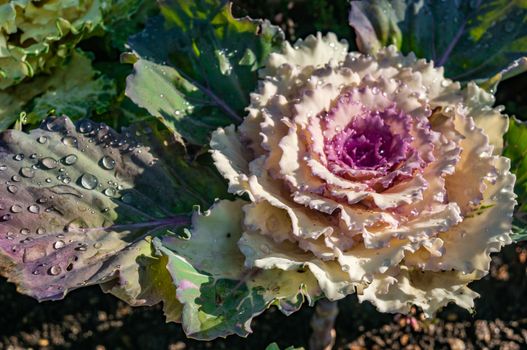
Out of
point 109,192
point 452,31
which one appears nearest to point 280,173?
point 109,192

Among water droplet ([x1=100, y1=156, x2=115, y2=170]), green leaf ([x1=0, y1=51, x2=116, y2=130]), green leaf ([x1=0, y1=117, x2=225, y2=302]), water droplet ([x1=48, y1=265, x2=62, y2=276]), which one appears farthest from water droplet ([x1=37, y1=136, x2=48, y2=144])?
green leaf ([x1=0, y1=51, x2=116, y2=130])

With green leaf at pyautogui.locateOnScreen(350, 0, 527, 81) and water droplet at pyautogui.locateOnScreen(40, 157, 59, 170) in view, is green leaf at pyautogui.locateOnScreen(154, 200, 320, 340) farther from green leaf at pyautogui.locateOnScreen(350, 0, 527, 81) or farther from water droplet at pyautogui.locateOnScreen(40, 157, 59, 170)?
green leaf at pyautogui.locateOnScreen(350, 0, 527, 81)

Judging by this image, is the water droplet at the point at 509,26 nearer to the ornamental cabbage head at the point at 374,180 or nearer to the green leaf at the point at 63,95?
the ornamental cabbage head at the point at 374,180

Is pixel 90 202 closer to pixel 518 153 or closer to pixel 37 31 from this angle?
pixel 37 31

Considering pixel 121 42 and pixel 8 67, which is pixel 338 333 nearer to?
pixel 121 42

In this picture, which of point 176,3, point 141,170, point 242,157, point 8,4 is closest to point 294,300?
point 242,157
